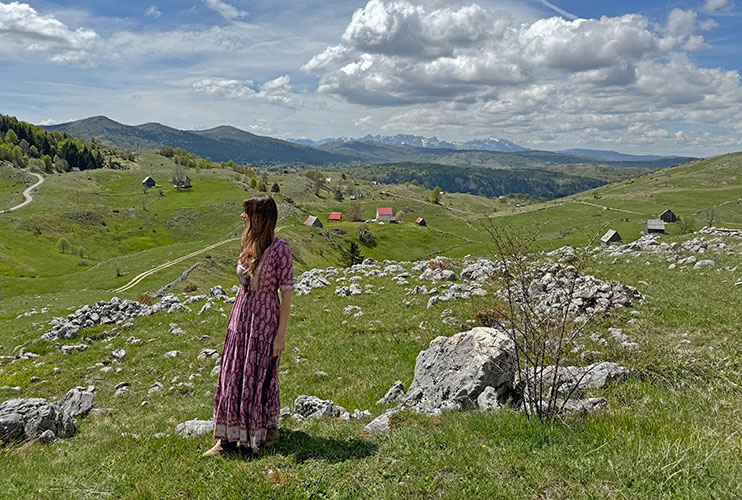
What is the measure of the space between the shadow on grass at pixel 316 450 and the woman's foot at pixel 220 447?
205 millimetres

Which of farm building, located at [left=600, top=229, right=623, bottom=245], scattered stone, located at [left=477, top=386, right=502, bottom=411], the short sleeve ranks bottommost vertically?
farm building, located at [left=600, top=229, right=623, bottom=245]

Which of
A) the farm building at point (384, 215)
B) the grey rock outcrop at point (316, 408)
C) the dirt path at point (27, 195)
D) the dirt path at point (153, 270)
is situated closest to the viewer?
the grey rock outcrop at point (316, 408)

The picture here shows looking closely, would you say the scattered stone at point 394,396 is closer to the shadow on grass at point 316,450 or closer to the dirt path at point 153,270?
the shadow on grass at point 316,450

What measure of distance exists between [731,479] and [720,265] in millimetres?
25926

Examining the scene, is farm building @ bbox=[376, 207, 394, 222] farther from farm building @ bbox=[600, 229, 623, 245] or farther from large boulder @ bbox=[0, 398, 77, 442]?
large boulder @ bbox=[0, 398, 77, 442]

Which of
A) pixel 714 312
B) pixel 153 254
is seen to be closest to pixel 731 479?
pixel 714 312

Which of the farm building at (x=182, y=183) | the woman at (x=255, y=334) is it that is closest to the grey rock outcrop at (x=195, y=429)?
the woman at (x=255, y=334)

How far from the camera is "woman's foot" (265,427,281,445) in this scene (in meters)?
7.94

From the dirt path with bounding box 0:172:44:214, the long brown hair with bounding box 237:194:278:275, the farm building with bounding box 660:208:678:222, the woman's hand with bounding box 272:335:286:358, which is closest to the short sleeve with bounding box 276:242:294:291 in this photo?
the long brown hair with bounding box 237:194:278:275

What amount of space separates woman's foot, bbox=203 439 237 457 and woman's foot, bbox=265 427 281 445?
61 cm

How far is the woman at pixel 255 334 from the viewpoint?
7.67 meters

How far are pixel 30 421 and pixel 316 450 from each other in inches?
299

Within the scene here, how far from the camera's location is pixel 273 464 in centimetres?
703

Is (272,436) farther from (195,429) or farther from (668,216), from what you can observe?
(668,216)
